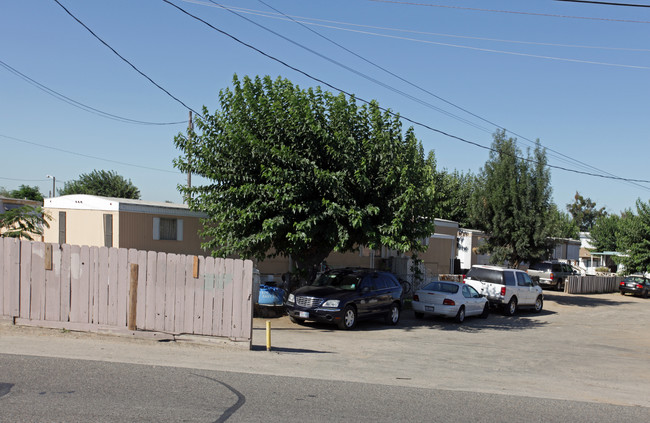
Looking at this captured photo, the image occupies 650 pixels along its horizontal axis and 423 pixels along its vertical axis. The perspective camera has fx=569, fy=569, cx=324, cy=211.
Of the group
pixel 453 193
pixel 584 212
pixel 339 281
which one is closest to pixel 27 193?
pixel 453 193

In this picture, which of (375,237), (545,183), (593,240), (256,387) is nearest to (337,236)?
(375,237)

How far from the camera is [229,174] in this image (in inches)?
648

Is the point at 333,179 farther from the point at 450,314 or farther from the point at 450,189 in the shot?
the point at 450,189

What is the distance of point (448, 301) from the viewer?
18.0 m

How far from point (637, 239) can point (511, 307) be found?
20.3 m

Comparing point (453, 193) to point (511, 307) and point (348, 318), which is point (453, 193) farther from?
point (348, 318)

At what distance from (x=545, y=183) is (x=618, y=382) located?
60.2 ft

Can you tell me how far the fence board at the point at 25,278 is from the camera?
38.3 feet

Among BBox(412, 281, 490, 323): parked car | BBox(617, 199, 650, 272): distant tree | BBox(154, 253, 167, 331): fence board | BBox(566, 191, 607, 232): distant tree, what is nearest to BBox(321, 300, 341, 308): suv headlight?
BBox(412, 281, 490, 323): parked car

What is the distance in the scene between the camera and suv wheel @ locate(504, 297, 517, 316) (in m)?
21.3

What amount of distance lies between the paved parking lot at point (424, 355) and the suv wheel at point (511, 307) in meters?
3.20

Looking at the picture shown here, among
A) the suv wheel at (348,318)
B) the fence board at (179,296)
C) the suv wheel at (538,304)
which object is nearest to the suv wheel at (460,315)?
the suv wheel at (348,318)

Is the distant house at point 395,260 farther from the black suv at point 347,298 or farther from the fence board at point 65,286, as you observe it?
the fence board at point 65,286

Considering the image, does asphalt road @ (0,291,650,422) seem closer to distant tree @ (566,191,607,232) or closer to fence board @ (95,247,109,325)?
fence board @ (95,247,109,325)
